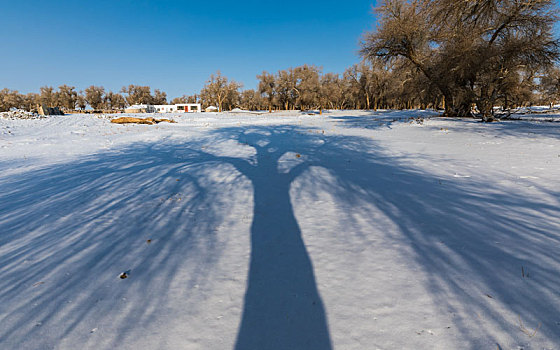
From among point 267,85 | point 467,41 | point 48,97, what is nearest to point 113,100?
point 48,97

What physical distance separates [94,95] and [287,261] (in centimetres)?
11021

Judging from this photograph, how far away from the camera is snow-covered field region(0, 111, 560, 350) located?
6.20 ft

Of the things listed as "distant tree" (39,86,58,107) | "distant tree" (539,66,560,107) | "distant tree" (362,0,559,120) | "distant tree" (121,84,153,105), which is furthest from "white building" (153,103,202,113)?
"distant tree" (539,66,560,107)

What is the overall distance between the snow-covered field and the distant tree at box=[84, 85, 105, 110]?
103 metres

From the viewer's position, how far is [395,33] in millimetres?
17391

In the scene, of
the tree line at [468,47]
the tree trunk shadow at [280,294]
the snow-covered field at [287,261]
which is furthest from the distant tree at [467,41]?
the tree trunk shadow at [280,294]

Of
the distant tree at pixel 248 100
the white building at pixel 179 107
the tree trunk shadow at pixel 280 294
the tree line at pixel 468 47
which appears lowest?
the tree trunk shadow at pixel 280 294

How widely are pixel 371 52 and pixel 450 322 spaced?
69.9 feet

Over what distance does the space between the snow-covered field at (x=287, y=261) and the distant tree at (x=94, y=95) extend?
339 ft

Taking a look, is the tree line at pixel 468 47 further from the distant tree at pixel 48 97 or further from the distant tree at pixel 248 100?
the distant tree at pixel 48 97

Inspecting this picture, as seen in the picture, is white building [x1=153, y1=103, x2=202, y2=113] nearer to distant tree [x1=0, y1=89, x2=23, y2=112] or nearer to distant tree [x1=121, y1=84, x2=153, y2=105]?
distant tree [x1=121, y1=84, x2=153, y2=105]

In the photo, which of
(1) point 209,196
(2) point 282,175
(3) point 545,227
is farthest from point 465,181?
(1) point 209,196

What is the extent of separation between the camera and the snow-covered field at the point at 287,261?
74.4 inches

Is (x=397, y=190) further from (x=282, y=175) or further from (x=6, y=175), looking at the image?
(x=6, y=175)
